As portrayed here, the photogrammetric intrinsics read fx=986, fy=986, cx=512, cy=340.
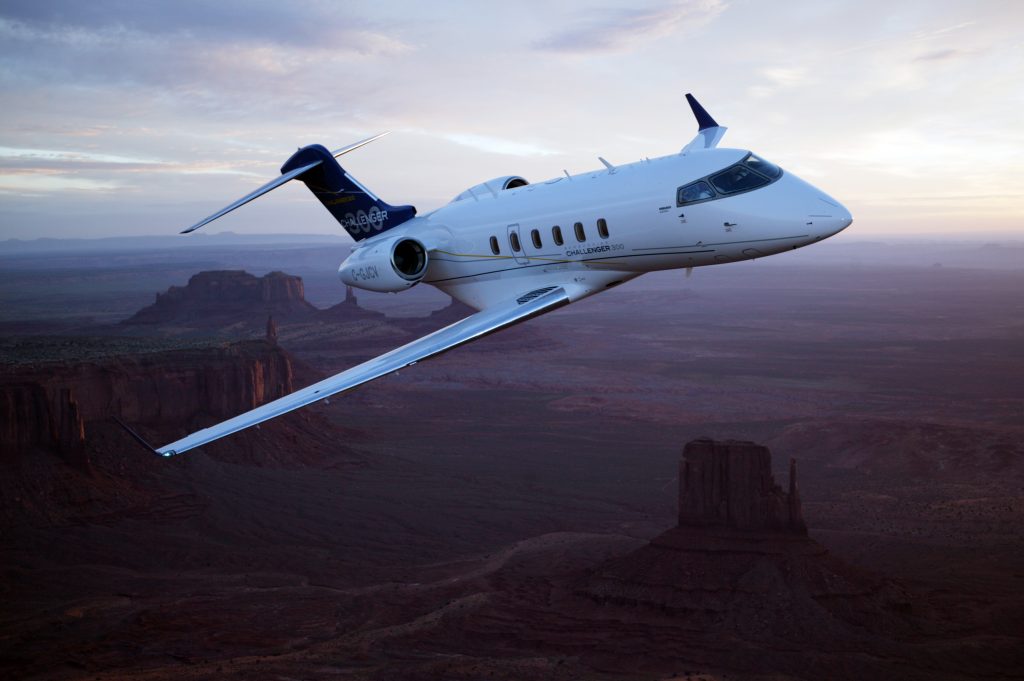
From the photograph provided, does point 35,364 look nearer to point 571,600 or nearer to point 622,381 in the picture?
point 571,600

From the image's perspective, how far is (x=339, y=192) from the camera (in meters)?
34.7

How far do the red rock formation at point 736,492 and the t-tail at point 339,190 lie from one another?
2046 centimetres

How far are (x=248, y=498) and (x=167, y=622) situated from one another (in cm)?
2274

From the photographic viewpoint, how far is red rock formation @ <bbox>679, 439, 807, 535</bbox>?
46.5m


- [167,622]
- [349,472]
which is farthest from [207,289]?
[167,622]

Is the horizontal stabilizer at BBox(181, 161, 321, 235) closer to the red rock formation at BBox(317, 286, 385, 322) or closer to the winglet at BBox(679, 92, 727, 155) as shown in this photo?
the winglet at BBox(679, 92, 727, 155)

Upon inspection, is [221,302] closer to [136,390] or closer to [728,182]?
[136,390]

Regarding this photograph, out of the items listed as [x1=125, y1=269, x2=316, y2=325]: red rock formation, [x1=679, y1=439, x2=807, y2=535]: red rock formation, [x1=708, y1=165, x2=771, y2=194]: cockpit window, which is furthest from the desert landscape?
[x1=125, y1=269, x2=316, y2=325]: red rock formation

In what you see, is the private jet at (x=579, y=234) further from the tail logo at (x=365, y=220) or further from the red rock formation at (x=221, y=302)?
the red rock formation at (x=221, y=302)

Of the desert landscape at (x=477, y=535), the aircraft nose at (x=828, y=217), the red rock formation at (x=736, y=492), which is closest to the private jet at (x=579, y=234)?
the aircraft nose at (x=828, y=217)

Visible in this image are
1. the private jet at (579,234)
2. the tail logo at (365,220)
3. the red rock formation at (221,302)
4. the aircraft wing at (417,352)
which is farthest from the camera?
the red rock formation at (221,302)

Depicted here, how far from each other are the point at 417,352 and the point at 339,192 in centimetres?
1228

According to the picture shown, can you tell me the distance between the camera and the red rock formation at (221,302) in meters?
189

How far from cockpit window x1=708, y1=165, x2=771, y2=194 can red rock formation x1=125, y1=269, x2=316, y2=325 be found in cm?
17198
